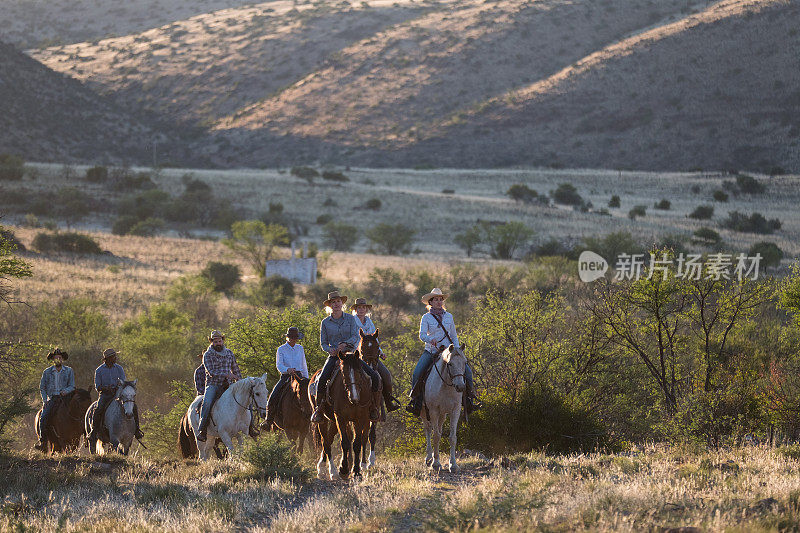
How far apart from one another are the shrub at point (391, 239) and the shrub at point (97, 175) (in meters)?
30.0

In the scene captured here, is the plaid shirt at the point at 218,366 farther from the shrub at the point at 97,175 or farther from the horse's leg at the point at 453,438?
the shrub at the point at 97,175

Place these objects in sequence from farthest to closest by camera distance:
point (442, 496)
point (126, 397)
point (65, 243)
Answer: point (65, 243) < point (126, 397) < point (442, 496)

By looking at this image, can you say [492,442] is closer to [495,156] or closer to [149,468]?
[149,468]

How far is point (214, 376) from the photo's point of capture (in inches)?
566

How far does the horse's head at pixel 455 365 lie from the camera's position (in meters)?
11.7

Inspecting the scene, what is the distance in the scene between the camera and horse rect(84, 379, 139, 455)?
16000 mm

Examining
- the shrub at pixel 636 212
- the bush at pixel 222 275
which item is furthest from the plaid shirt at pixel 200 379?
the shrub at pixel 636 212

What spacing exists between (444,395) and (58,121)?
96.9m

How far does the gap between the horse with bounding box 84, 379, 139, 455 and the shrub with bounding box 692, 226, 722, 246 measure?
135 feet

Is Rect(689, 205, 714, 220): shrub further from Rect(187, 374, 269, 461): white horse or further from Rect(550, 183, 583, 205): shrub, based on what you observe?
Rect(187, 374, 269, 461): white horse

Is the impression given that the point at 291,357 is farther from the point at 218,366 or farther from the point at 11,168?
the point at 11,168

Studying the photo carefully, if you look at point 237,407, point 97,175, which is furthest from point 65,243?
point 237,407

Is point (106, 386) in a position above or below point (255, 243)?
below

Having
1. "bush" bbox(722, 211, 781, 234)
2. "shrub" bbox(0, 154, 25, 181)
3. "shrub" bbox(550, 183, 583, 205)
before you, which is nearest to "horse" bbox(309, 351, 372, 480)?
"bush" bbox(722, 211, 781, 234)
